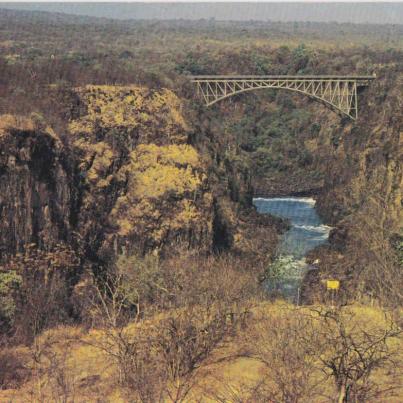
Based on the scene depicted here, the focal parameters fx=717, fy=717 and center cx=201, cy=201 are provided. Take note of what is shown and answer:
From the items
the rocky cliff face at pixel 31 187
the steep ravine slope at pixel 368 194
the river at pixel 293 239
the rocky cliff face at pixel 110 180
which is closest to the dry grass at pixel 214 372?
the steep ravine slope at pixel 368 194

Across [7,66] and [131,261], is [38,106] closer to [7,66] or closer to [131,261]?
[7,66]

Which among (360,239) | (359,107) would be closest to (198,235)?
(360,239)

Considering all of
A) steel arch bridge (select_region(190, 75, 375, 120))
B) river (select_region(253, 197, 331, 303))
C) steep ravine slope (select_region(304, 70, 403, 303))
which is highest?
steel arch bridge (select_region(190, 75, 375, 120))

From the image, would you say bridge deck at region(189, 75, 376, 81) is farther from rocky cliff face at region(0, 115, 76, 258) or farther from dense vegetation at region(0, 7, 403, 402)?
rocky cliff face at region(0, 115, 76, 258)

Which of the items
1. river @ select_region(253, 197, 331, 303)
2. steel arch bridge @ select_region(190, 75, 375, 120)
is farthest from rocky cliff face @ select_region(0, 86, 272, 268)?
steel arch bridge @ select_region(190, 75, 375, 120)

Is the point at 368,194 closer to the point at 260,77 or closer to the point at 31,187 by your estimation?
the point at 260,77

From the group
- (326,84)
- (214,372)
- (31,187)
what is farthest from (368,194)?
(214,372)
